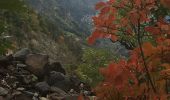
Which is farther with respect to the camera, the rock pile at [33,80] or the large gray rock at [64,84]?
the large gray rock at [64,84]

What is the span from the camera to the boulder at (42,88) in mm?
10633

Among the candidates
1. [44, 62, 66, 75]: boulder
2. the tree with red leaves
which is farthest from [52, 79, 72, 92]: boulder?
the tree with red leaves

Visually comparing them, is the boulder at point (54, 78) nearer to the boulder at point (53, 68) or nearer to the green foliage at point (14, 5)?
the boulder at point (53, 68)

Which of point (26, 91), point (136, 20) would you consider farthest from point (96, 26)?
point (26, 91)

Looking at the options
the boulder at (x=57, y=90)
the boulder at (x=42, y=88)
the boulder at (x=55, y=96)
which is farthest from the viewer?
the boulder at (x=57, y=90)

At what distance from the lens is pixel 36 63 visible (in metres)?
12.0

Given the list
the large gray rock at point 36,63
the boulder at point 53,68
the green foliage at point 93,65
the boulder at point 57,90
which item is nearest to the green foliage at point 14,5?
the boulder at point 57,90

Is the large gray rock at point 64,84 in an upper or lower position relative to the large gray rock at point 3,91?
lower

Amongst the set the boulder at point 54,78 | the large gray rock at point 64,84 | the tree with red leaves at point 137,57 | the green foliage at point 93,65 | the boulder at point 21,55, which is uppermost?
the tree with red leaves at point 137,57

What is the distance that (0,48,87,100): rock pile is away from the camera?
33.0 ft

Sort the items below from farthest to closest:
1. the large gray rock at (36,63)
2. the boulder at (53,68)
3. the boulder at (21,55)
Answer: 1. the boulder at (21,55)
2. the boulder at (53,68)
3. the large gray rock at (36,63)

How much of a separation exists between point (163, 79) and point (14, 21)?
2302cm

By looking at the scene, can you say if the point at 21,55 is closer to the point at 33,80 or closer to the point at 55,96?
the point at 33,80

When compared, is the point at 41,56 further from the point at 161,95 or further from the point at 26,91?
the point at 161,95
